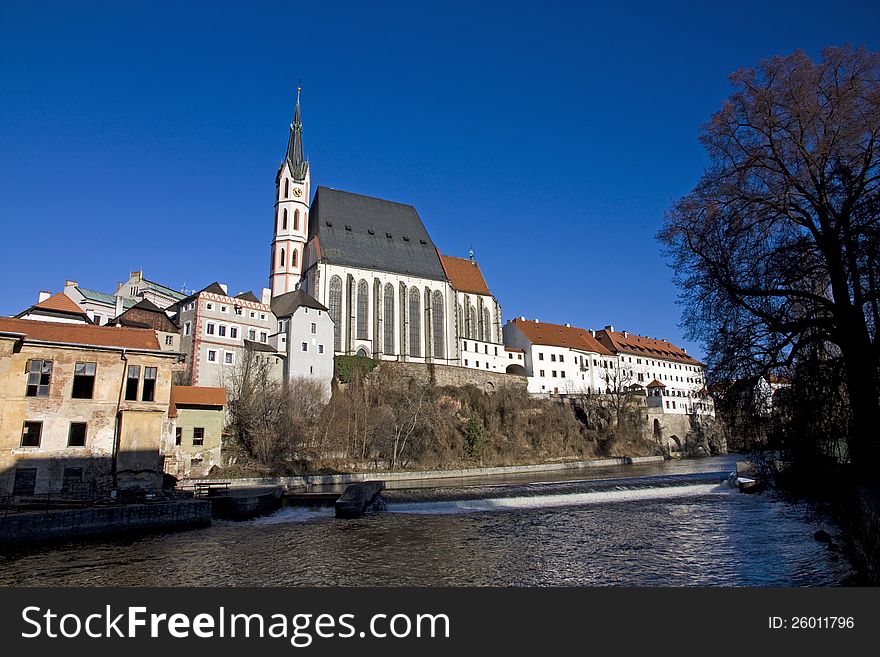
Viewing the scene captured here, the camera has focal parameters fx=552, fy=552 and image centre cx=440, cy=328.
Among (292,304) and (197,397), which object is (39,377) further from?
(292,304)

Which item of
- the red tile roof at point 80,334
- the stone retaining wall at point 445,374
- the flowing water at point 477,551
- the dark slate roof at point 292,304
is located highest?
the dark slate roof at point 292,304

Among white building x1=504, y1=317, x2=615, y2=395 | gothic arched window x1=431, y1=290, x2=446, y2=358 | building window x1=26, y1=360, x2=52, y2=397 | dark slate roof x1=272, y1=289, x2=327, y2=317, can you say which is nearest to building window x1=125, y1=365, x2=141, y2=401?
building window x1=26, y1=360, x2=52, y2=397

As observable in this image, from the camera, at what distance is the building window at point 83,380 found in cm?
2745

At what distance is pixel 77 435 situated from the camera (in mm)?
27031

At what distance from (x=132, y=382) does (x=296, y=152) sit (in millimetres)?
A: 59614

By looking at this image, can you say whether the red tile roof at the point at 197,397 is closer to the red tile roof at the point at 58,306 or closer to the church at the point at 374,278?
the red tile roof at the point at 58,306

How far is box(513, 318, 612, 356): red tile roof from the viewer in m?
86.1

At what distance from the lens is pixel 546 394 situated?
78938mm

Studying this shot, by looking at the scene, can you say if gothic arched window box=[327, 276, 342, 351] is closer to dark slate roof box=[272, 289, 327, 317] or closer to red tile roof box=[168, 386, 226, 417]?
dark slate roof box=[272, 289, 327, 317]

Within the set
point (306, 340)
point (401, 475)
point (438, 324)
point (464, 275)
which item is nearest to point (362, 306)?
point (438, 324)

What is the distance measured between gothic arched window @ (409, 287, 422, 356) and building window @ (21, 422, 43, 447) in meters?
48.8

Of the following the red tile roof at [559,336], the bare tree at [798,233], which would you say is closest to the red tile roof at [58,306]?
the bare tree at [798,233]

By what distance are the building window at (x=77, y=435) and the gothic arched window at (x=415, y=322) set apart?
47338 millimetres
